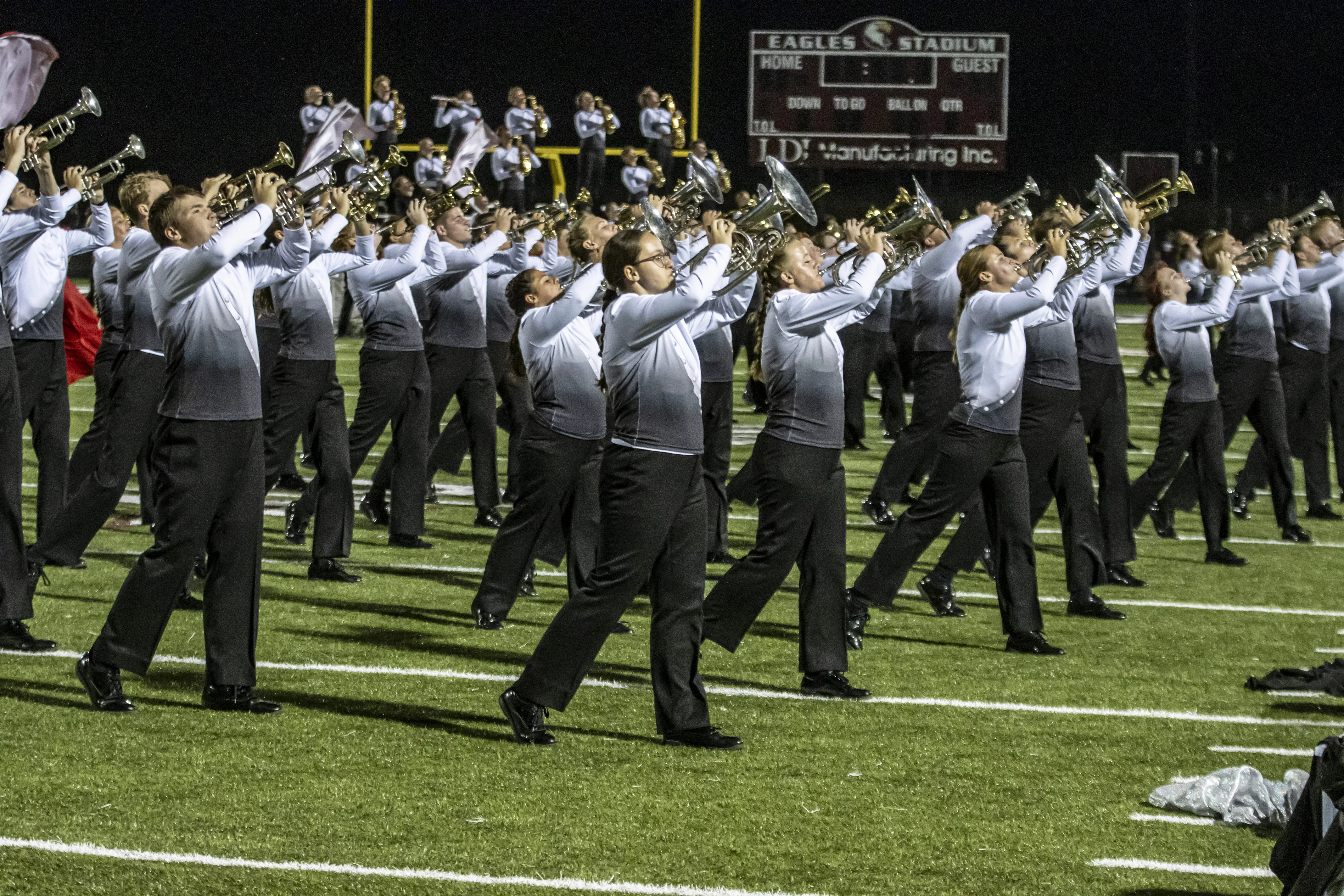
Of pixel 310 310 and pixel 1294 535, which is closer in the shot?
pixel 310 310

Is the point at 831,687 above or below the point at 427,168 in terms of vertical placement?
below

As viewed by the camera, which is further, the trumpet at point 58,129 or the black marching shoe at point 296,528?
the black marching shoe at point 296,528

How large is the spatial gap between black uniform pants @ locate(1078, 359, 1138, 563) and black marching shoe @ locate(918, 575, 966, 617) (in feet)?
3.72

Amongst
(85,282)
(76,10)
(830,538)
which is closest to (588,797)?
(830,538)

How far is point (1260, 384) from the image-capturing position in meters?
10.4

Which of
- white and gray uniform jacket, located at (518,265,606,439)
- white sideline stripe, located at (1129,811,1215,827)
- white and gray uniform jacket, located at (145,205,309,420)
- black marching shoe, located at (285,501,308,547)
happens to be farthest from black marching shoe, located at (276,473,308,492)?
white sideline stripe, located at (1129,811,1215,827)

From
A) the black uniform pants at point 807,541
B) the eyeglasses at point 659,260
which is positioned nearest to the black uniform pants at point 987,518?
the black uniform pants at point 807,541

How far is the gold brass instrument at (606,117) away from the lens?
26922 mm

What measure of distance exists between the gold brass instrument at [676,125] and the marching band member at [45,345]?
63.8ft

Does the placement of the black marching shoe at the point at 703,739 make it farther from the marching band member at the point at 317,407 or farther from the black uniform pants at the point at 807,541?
the marching band member at the point at 317,407

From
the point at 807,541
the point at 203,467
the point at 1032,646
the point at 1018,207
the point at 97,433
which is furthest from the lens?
the point at 1018,207

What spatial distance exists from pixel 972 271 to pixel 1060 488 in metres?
1.36

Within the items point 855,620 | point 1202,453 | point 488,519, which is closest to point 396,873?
point 855,620

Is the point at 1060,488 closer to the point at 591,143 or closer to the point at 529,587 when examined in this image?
the point at 529,587
